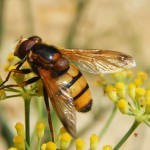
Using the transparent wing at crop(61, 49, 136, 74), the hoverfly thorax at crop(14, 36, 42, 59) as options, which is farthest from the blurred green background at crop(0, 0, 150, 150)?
the hoverfly thorax at crop(14, 36, 42, 59)

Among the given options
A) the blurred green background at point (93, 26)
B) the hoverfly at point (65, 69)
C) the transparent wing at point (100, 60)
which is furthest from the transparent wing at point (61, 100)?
the blurred green background at point (93, 26)

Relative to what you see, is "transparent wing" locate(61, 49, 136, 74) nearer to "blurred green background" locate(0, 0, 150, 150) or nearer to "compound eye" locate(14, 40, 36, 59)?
"compound eye" locate(14, 40, 36, 59)

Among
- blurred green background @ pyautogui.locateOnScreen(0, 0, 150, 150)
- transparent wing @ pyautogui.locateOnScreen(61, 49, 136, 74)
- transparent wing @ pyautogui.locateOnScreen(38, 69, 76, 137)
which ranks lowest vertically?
blurred green background @ pyautogui.locateOnScreen(0, 0, 150, 150)

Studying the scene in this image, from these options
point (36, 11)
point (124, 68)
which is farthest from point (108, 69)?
point (36, 11)

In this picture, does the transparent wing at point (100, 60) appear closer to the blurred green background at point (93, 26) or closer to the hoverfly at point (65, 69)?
the hoverfly at point (65, 69)

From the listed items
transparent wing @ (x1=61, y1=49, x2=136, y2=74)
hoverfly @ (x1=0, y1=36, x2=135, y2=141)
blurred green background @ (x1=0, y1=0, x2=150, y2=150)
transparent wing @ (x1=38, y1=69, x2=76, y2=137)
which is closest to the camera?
transparent wing @ (x1=38, y1=69, x2=76, y2=137)

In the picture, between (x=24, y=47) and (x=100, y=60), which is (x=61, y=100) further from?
(x=100, y=60)
